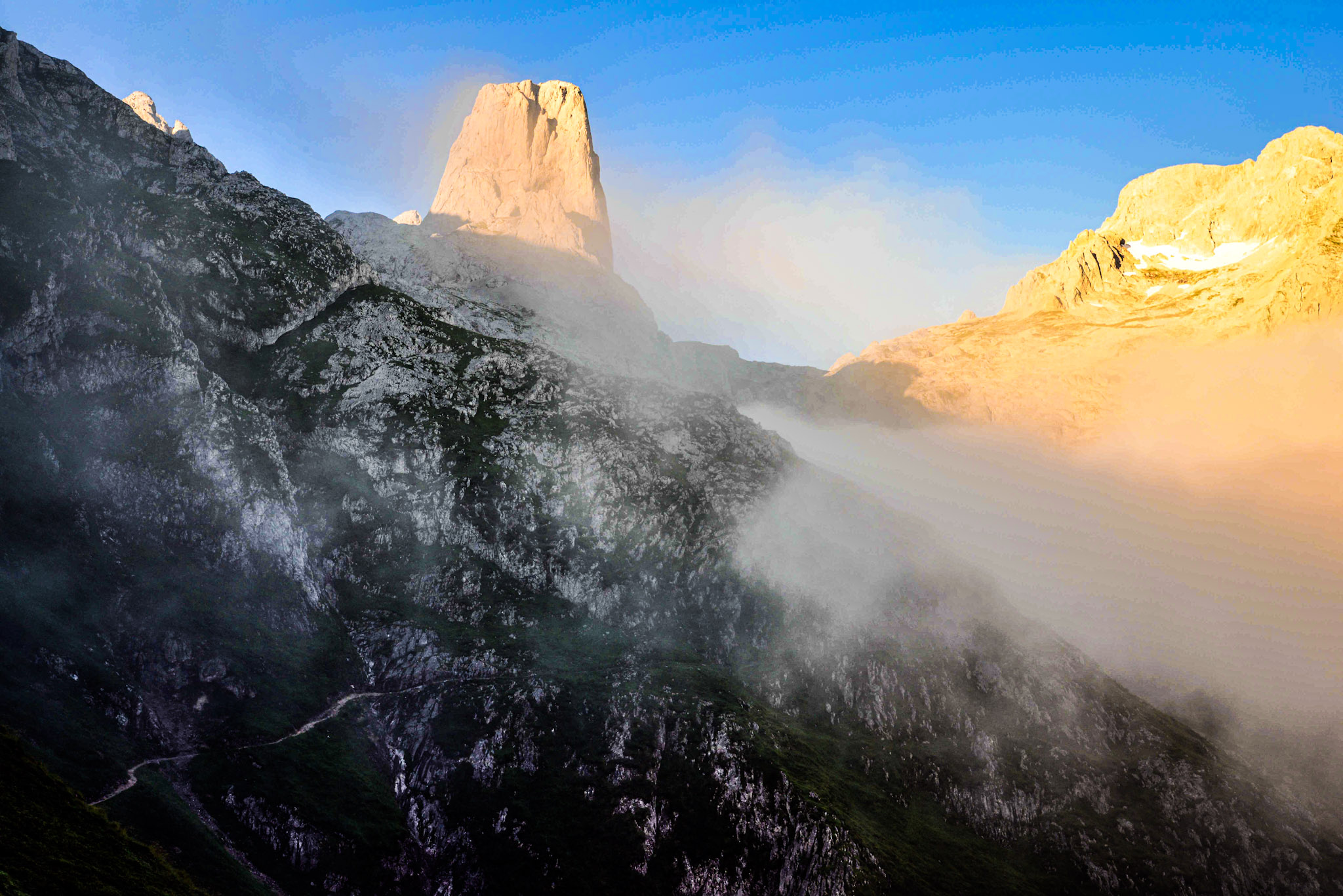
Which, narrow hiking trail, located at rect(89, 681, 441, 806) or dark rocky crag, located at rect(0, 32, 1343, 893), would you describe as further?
dark rocky crag, located at rect(0, 32, 1343, 893)

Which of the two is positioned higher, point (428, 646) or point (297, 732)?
point (428, 646)

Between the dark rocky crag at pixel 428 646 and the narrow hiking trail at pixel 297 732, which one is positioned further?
the dark rocky crag at pixel 428 646

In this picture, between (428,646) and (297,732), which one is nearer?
(297,732)

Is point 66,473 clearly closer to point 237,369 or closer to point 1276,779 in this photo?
point 237,369
